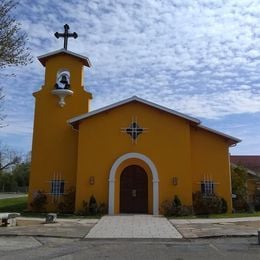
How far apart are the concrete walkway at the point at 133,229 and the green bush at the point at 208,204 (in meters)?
4.30

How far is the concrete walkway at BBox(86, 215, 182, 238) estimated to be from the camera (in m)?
14.0

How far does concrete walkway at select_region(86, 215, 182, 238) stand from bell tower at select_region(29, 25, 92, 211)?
6183 millimetres

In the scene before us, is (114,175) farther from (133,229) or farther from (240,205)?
(240,205)

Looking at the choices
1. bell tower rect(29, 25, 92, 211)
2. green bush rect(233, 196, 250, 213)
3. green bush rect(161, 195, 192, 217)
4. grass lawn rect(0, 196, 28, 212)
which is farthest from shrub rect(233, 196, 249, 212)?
grass lawn rect(0, 196, 28, 212)

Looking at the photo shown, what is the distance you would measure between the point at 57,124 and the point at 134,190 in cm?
611

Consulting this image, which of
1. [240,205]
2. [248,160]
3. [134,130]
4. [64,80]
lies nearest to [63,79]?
[64,80]

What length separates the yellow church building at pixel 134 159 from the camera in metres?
22.4

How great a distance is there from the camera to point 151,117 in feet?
76.1

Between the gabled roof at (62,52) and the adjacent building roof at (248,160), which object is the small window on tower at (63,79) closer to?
the gabled roof at (62,52)

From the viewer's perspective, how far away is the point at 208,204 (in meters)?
22.6

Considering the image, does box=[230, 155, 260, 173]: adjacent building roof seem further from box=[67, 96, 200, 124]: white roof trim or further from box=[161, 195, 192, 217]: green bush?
box=[161, 195, 192, 217]: green bush

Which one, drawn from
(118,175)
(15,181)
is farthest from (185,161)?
(15,181)

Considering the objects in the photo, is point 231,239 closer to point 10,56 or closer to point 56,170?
point 10,56

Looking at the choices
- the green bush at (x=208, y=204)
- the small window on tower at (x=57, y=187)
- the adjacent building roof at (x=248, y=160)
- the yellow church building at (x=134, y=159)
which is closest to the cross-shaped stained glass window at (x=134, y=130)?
the yellow church building at (x=134, y=159)
